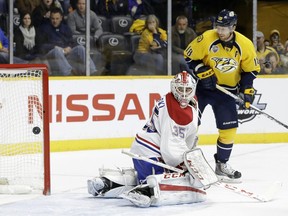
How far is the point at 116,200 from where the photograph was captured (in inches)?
232

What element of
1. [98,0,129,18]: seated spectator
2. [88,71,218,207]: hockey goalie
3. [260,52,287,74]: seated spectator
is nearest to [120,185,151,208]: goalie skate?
[88,71,218,207]: hockey goalie

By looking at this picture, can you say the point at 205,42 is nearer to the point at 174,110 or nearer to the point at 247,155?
the point at 174,110

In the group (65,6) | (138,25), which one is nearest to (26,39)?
(65,6)

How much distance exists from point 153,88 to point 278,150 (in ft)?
4.26

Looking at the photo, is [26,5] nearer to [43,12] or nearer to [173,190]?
[43,12]

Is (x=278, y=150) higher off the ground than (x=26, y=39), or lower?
lower

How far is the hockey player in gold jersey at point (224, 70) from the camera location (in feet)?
22.5

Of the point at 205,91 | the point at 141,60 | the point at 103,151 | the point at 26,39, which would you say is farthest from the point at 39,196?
the point at 141,60

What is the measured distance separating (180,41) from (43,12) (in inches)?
64.0

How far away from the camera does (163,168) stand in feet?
19.1

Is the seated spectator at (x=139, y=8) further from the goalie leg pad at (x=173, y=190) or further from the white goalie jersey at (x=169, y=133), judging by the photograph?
the goalie leg pad at (x=173, y=190)

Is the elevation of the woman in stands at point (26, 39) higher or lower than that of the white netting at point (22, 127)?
higher

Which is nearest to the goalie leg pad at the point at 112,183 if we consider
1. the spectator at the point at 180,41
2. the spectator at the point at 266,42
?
the spectator at the point at 180,41

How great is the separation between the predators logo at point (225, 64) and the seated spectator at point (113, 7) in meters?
2.79
